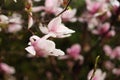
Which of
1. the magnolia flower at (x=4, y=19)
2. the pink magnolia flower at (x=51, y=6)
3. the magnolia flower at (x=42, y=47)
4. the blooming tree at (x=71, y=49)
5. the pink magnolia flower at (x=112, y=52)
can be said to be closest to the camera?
the magnolia flower at (x=42, y=47)

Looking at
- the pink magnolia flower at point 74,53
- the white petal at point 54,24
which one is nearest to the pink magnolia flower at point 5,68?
→ the pink magnolia flower at point 74,53

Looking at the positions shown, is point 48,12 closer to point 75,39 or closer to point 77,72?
point 77,72

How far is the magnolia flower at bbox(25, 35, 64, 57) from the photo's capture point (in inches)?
54.8

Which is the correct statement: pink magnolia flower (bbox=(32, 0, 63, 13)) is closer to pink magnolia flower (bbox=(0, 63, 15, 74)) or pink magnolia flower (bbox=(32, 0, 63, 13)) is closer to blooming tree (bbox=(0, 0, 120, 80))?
blooming tree (bbox=(0, 0, 120, 80))

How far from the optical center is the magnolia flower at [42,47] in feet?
4.57

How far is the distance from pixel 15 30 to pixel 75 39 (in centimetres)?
56

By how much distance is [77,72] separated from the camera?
2316 mm

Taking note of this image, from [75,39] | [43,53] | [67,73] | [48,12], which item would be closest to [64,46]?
[75,39]

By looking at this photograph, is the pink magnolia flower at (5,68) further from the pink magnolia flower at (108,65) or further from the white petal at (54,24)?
the white petal at (54,24)

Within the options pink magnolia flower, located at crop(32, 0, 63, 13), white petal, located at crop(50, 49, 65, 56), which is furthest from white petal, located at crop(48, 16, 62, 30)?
pink magnolia flower, located at crop(32, 0, 63, 13)

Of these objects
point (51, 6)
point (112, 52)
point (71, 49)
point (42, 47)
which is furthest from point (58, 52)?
point (112, 52)

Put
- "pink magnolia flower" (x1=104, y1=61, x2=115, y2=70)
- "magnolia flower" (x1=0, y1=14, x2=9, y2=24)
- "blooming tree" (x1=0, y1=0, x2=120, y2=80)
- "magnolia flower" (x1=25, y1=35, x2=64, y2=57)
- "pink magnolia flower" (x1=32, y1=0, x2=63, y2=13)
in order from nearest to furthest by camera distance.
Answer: "magnolia flower" (x1=25, y1=35, x2=64, y2=57) < "magnolia flower" (x1=0, y1=14, x2=9, y2=24) < "pink magnolia flower" (x1=32, y1=0, x2=63, y2=13) < "blooming tree" (x1=0, y1=0, x2=120, y2=80) < "pink magnolia flower" (x1=104, y1=61, x2=115, y2=70)

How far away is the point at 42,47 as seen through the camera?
142 centimetres

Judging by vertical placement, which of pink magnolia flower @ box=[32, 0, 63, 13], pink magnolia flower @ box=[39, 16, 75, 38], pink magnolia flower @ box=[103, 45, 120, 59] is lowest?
pink magnolia flower @ box=[103, 45, 120, 59]
